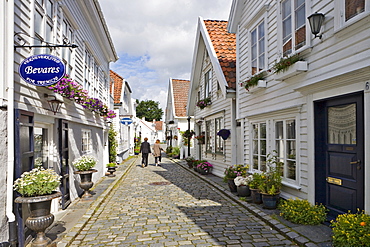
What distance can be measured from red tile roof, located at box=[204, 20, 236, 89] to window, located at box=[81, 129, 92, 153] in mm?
5551

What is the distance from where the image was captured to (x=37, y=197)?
4.14m

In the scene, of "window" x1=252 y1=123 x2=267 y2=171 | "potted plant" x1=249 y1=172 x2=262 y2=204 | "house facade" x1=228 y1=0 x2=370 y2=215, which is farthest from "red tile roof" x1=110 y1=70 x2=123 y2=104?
"potted plant" x1=249 y1=172 x2=262 y2=204

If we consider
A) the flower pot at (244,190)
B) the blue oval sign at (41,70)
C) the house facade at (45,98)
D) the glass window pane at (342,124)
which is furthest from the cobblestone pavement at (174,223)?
the blue oval sign at (41,70)

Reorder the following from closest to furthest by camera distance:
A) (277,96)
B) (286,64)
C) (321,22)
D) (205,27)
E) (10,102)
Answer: (10,102) → (321,22) → (286,64) → (277,96) → (205,27)

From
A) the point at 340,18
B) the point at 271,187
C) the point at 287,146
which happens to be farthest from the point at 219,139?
the point at 340,18

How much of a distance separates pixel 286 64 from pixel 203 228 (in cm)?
392

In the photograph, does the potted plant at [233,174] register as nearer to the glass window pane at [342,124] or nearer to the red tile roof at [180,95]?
the glass window pane at [342,124]

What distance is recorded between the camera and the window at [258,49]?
8.48 m

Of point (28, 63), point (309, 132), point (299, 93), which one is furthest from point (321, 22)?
point (28, 63)

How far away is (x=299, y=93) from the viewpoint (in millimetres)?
6426

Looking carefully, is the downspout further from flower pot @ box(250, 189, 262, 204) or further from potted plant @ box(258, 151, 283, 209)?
flower pot @ box(250, 189, 262, 204)

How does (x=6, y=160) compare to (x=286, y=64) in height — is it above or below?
below

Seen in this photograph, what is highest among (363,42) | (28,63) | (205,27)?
(205,27)

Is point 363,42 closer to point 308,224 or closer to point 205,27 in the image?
point 308,224
